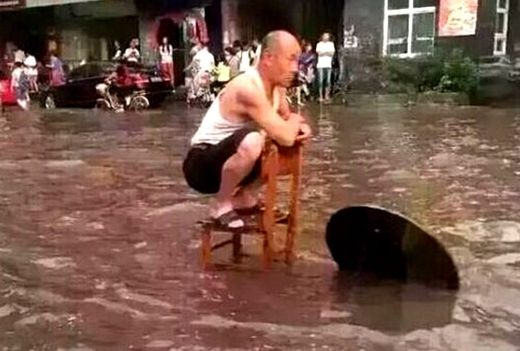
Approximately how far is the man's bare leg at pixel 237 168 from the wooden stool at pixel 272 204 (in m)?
0.07

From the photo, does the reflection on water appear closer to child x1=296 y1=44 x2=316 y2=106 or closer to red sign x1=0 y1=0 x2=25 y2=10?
child x1=296 y1=44 x2=316 y2=106

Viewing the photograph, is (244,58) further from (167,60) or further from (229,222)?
(229,222)

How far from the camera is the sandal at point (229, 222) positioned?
226 inches

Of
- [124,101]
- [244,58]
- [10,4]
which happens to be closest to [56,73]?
[124,101]

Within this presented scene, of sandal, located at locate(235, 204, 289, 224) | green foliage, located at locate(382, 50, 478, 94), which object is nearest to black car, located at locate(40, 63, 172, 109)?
green foliage, located at locate(382, 50, 478, 94)

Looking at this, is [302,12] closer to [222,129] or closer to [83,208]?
[83,208]

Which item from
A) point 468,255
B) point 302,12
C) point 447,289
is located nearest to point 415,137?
point 468,255

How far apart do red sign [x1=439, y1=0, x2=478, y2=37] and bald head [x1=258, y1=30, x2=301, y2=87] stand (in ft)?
65.0

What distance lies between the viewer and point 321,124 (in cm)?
1720

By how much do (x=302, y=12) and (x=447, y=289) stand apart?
24.1 meters

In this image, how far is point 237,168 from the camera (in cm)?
564

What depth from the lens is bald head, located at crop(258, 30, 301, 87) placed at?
221 inches

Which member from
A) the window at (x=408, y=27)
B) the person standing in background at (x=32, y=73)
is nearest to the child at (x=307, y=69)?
the window at (x=408, y=27)

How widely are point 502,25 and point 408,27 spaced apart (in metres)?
2.61
